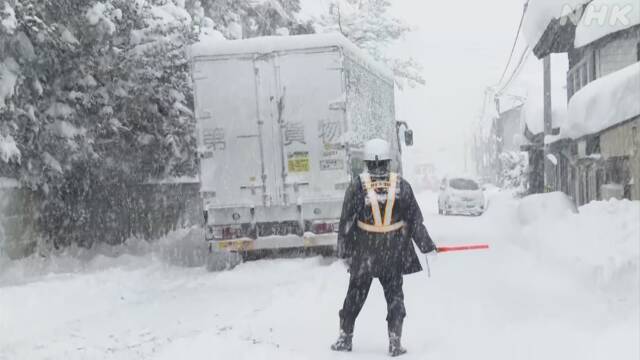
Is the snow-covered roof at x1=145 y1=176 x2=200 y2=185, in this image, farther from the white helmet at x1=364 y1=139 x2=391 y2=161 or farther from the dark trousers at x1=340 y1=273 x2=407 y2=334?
the white helmet at x1=364 y1=139 x2=391 y2=161

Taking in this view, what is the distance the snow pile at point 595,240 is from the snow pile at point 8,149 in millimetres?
8203

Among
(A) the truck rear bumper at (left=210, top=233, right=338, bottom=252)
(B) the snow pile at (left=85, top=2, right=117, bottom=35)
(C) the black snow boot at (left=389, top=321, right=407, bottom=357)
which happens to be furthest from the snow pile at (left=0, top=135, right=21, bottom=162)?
(C) the black snow boot at (left=389, top=321, right=407, bottom=357)

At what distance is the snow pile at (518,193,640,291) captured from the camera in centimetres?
880

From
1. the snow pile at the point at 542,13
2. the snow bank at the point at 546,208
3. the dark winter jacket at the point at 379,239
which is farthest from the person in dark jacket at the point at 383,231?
the snow pile at the point at 542,13

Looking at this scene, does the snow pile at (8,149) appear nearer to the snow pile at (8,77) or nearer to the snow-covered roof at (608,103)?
the snow pile at (8,77)

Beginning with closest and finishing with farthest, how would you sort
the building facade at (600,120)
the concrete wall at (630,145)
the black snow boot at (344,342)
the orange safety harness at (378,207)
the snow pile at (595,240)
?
the orange safety harness at (378,207), the black snow boot at (344,342), the snow pile at (595,240), the concrete wall at (630,145), the building facade at (600,120)

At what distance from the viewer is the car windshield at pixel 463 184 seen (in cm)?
2770

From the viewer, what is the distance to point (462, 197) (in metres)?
27.2

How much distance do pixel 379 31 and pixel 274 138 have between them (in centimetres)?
2502

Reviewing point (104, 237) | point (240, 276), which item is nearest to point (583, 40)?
point (240, 276)

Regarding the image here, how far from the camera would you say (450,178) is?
93.4 ft

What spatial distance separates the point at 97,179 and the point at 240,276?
15.6ft

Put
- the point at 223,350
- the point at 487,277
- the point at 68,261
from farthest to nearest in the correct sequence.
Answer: the point at 68,261
the point at 487,277
the point at 223,350

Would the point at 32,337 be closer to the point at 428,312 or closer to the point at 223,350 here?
the point at 223,350
